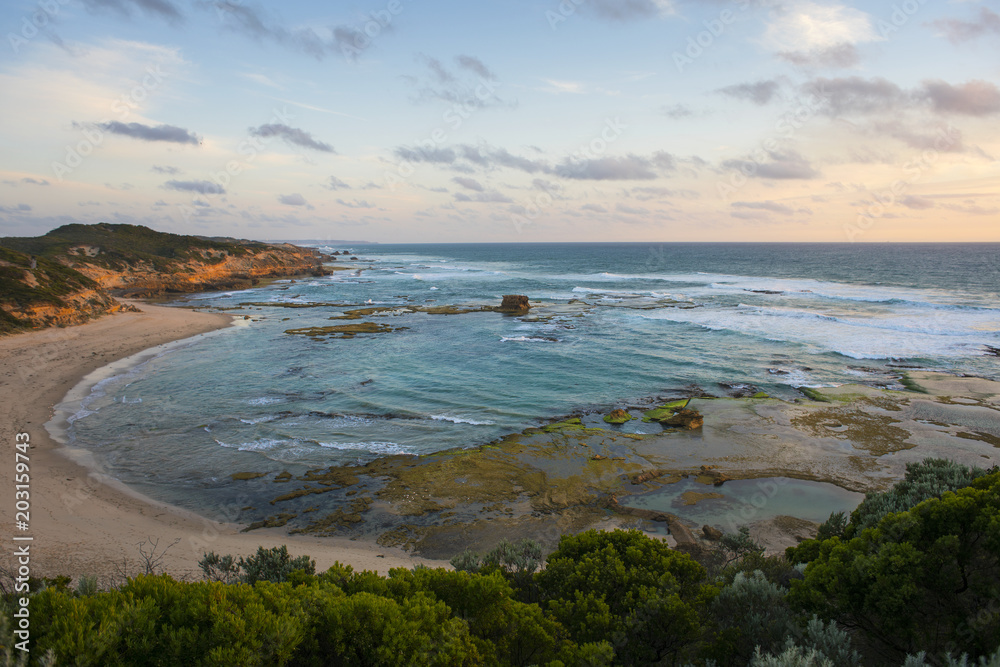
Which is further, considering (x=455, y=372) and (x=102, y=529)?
(x=455, y=372)

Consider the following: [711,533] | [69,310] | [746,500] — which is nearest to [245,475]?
[711,533]

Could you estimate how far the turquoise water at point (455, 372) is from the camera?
18453 mm

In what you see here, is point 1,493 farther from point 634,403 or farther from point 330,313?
point 330,313

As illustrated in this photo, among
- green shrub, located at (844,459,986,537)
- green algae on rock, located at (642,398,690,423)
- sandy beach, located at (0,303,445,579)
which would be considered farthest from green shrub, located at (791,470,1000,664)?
green algae on rock, located at (642,398,690,423)

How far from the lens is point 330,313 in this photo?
51.2 metres

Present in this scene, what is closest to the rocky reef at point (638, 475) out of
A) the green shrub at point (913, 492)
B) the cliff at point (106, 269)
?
the green shrub at point (913, 492)

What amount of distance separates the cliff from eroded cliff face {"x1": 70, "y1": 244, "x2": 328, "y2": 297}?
10 cm

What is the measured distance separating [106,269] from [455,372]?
57.9 m

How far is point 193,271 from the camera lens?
239 ft

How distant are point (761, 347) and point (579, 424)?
19809mm

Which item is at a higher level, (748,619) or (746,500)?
(748,619)

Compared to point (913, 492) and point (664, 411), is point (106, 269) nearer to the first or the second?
point (664, 411)

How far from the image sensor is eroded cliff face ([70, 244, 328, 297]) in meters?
59.9

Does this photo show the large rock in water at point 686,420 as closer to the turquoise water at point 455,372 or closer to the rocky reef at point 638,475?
the rocky reef at point 638,475
